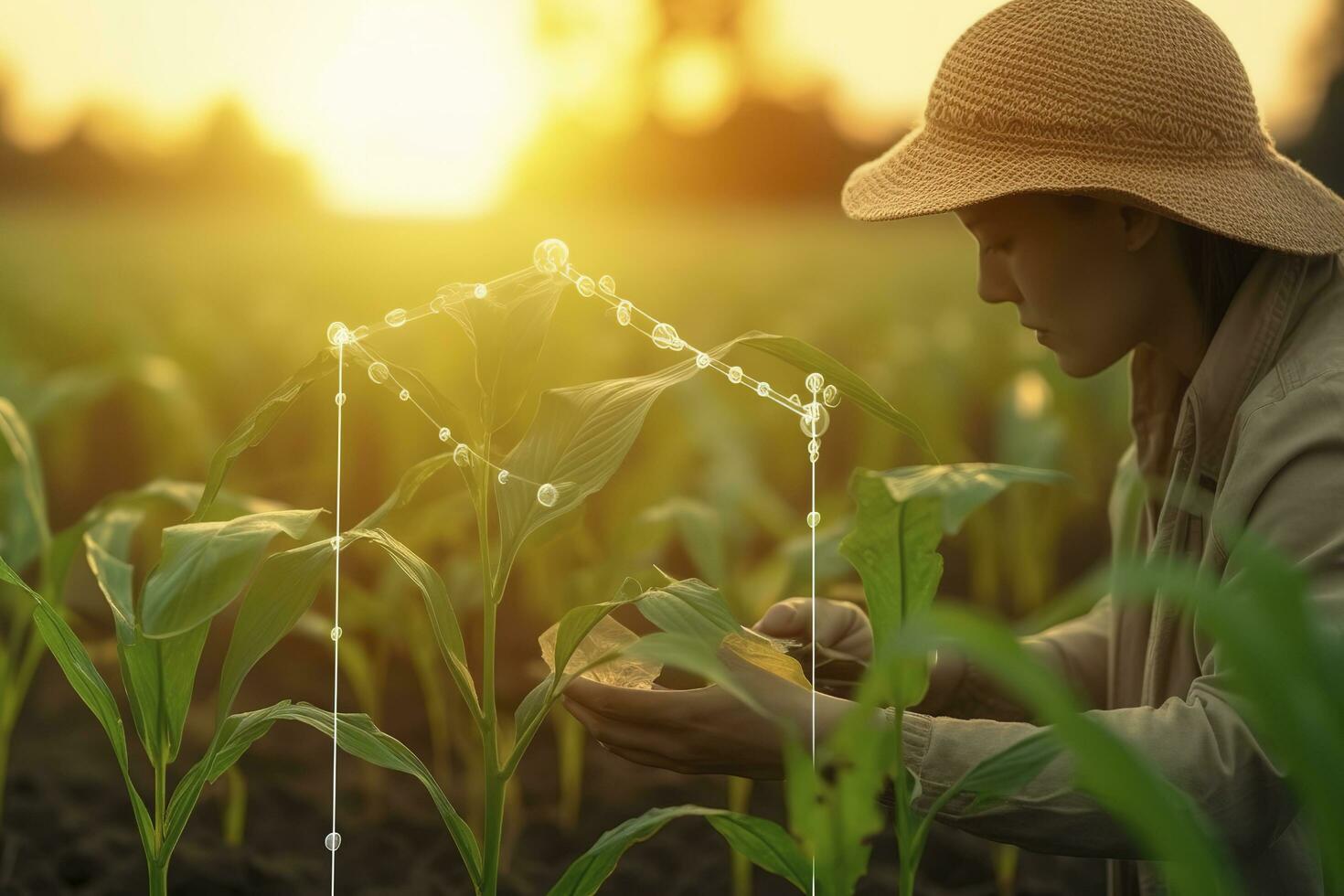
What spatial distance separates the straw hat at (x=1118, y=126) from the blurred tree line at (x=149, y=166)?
4547mm

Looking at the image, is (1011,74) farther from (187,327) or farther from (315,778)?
(187,327)

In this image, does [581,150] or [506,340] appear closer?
[506,340]

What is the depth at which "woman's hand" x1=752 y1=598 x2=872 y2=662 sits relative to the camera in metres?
0.81

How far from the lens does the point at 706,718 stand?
646 mm

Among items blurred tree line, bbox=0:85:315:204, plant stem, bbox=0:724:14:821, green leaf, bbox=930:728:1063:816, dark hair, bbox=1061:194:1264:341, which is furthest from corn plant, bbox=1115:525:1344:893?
blurred tree line, bbox=0:85:315:204

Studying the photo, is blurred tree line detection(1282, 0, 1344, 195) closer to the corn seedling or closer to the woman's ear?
the woman's ear

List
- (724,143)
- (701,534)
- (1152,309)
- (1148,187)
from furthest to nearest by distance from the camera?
(724,143) < (701,534) < (1152,309) < (1148,187)

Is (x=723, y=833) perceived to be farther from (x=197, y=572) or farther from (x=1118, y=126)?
(x=1118, y=126)

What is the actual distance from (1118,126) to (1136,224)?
72 millimetres

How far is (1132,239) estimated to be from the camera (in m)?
0.81

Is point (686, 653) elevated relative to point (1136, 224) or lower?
lower

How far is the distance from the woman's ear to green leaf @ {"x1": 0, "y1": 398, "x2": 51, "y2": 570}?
2.35 ft

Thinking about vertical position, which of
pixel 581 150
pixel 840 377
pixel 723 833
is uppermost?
pixel 581 150

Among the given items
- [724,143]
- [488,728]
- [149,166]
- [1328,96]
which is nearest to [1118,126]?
[488,728]
